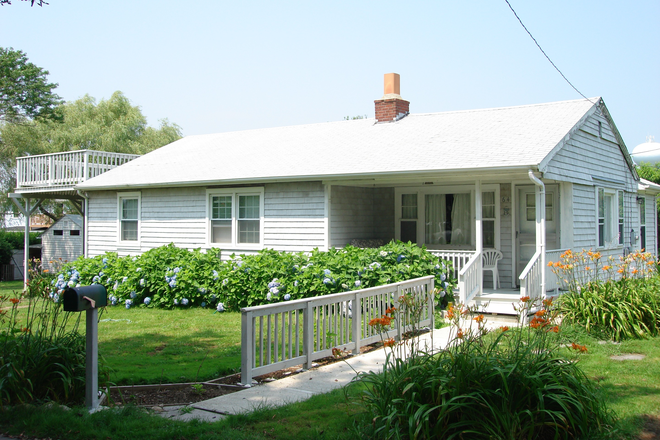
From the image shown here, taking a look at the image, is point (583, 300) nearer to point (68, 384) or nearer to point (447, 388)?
point (447, 388)

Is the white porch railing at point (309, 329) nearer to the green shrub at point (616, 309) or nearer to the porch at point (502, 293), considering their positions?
the porch at point (502, 293)

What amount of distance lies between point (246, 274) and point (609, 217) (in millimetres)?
9245

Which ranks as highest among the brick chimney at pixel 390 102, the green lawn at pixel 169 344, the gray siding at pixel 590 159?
the brick chimney at pixel 390 102

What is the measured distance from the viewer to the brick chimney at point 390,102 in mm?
16781

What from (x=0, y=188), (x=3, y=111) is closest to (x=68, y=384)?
(x=3, y=111)

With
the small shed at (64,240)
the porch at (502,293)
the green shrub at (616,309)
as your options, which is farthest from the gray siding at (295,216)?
the small shed at (64,240)

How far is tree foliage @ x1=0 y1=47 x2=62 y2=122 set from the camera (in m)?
26.1

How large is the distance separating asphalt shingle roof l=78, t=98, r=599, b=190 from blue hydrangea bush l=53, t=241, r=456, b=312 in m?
1.86

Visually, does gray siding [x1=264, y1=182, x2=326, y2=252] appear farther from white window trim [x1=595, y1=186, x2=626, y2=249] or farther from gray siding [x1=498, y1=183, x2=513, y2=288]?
white window trim [x1=595, y1=186, x2=626, y2=249]

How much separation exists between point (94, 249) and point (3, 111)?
1308 centimetres

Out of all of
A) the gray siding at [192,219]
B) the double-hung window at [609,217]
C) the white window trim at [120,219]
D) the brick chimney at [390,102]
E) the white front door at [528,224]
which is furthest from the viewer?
the white window trim at [120,219]

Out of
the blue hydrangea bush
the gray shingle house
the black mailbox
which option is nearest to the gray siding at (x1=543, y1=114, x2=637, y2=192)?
the gray shingle house

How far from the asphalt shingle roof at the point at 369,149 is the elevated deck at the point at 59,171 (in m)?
1.18

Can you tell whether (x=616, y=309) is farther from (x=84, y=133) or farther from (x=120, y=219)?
(x=84, y=133)
